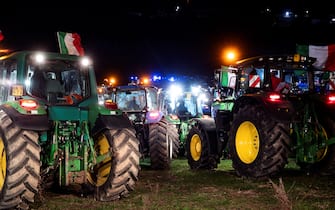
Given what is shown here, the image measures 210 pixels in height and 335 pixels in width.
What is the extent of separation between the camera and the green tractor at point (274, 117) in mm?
8562

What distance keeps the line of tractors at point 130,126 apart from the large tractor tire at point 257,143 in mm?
19

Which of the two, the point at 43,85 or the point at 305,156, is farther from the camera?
the point at 305,156

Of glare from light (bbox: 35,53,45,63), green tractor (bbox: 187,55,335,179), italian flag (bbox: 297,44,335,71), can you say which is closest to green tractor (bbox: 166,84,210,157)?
green tractor (bbox: 187,55,335,179)

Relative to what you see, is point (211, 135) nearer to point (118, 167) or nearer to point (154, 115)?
point (154, 115)

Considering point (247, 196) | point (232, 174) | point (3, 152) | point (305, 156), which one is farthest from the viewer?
point (232, 174)

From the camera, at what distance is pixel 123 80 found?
45.5m

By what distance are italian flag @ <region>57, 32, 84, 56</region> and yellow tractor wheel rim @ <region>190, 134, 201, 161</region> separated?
407cm

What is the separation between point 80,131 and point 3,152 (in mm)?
1165

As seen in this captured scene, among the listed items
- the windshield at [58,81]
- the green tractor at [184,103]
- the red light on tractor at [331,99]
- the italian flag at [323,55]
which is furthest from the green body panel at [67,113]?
the green tractor at [184,103]

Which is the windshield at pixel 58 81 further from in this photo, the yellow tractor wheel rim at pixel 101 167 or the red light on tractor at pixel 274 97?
the red light on tractor at pixel 274 97

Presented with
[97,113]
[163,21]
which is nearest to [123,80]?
[163,21]

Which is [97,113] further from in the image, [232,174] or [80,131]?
[232,174]

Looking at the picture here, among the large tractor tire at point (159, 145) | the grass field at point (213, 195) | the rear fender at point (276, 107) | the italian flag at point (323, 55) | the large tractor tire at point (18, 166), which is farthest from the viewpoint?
the large tractor tire at point (159, 145)

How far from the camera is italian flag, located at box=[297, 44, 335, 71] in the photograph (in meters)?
10.4
